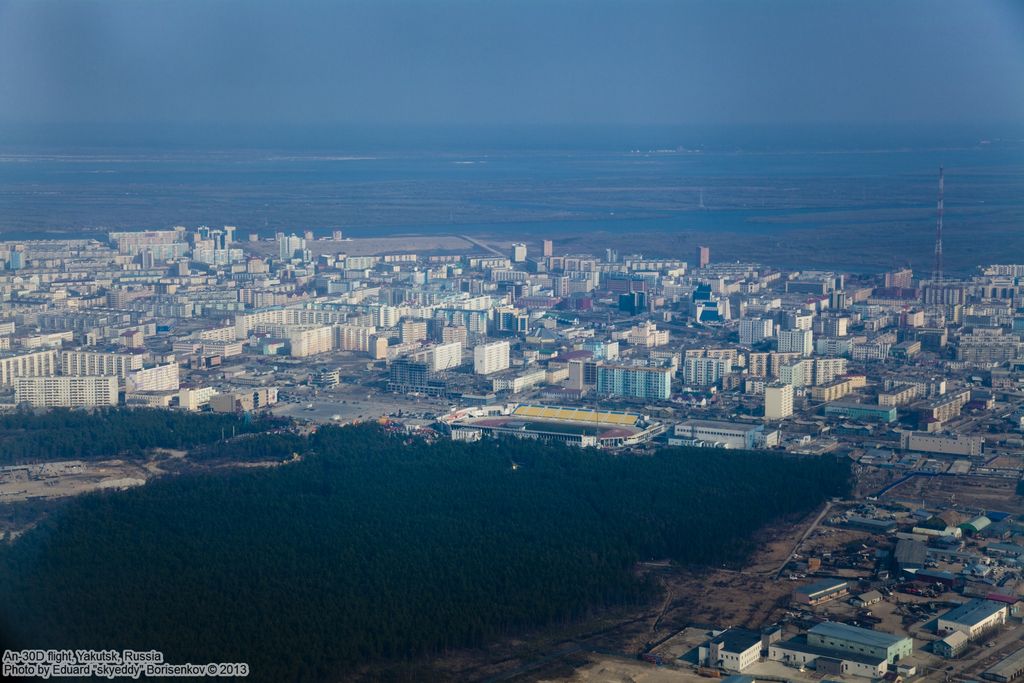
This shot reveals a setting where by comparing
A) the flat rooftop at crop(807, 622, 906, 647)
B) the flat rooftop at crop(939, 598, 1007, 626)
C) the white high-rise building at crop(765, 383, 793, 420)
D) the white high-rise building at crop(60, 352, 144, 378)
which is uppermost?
the white high-rise building at crop(60, 352, 144, 378)

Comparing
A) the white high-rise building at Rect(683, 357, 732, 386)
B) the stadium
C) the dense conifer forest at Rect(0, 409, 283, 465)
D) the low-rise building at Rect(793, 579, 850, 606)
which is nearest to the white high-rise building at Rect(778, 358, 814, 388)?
the white high-rise building at Rect(683, 357, 732, 386)

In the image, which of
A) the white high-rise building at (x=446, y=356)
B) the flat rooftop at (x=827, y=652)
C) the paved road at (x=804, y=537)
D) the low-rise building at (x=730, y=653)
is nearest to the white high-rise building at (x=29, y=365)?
the white high-rise building at (x=446, y=356)

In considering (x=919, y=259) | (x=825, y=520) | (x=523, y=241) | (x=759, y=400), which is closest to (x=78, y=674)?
(x=825, y=520)

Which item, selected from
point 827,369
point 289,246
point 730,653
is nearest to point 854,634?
point 730,653

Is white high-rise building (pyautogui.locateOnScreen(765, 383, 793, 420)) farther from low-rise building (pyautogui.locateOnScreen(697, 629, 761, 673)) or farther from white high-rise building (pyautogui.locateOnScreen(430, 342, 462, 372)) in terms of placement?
low-rise building (pyautogui.locateOnScreen(697, 629, 761, 673))

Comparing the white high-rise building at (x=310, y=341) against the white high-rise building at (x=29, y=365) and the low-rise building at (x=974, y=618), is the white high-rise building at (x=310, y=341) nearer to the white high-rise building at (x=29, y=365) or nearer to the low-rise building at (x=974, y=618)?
the white high-rise building at (x=29, y=365)

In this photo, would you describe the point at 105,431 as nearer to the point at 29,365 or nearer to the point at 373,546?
the point at 29,365
